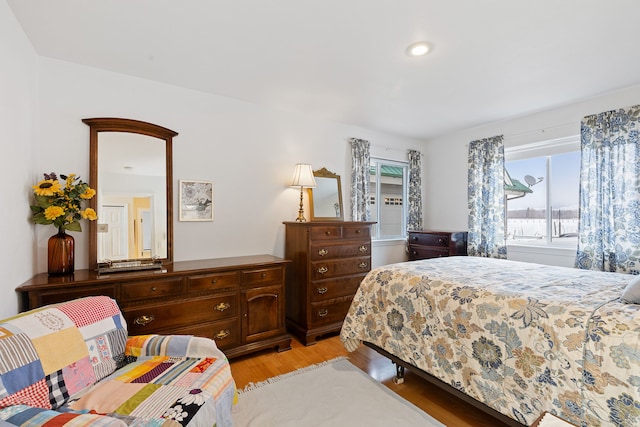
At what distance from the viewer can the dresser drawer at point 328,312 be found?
10.1 ft

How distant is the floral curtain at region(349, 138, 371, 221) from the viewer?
13.0 feet

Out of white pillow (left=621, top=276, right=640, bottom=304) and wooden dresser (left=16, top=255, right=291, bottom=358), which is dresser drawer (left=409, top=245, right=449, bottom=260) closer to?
wooden dresser (left=16, top=255, right=291, bottom=358)

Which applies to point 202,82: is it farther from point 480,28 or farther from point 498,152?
point 498,152

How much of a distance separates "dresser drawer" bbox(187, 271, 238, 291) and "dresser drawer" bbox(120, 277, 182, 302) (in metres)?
0.10

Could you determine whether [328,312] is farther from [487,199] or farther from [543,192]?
[543,192]

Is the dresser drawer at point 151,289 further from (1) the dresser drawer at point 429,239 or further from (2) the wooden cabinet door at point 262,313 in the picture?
(1) the dresser drawer at point 429,239

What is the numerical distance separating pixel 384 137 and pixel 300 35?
8.63 feet

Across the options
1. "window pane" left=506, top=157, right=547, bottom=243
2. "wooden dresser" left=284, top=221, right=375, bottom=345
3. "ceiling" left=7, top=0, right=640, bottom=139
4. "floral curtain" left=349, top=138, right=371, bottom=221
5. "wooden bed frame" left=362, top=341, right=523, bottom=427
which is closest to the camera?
"wooden bed frame" left=362, top=341, right=523, bottom=427

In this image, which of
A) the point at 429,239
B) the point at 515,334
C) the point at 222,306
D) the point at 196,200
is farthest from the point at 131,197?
the point at 429,239

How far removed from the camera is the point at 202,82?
2742mm

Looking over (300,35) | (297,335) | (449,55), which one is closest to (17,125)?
(300,35)

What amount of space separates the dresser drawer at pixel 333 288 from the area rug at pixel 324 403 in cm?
78

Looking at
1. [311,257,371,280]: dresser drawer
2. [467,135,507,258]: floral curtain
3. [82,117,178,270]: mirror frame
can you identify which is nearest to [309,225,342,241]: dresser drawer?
[311,257,371,280]: dresser drawer

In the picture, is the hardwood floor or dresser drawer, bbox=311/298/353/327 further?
dresser drawer, bbox=311/298/353/327
